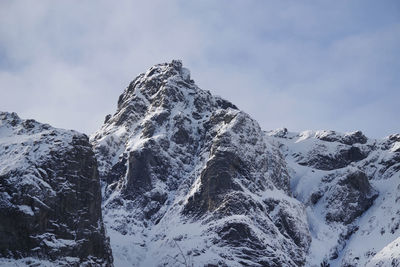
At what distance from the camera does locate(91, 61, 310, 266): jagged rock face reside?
5645 inches

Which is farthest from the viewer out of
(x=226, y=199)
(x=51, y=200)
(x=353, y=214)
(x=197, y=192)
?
(x=353, y=214)

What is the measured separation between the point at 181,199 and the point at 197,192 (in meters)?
6.57

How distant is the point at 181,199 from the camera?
164m

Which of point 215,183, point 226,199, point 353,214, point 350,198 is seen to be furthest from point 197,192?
point 350,198

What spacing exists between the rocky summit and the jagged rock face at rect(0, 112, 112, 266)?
0.71 ft

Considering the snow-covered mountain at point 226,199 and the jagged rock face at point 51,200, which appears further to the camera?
the snow-covered mountain at point 226,199

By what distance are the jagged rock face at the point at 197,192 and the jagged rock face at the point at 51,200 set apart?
55.4ft

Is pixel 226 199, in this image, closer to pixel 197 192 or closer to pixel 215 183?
pixel 215 183

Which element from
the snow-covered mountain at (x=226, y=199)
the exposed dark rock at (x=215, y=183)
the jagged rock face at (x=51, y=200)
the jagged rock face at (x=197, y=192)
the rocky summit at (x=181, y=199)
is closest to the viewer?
the jagged rock face at (x=51, y=200)

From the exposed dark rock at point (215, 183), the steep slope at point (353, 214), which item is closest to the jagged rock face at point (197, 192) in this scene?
the exposed dark rock at point (215, 183)

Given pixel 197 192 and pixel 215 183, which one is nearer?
pixel 215 183

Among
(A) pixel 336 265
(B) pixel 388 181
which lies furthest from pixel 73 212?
(B) pixel 388 181

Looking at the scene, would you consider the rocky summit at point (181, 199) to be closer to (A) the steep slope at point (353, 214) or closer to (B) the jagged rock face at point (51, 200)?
(B) the jagged rock face at point (51, 200)

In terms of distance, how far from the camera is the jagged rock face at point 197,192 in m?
143
